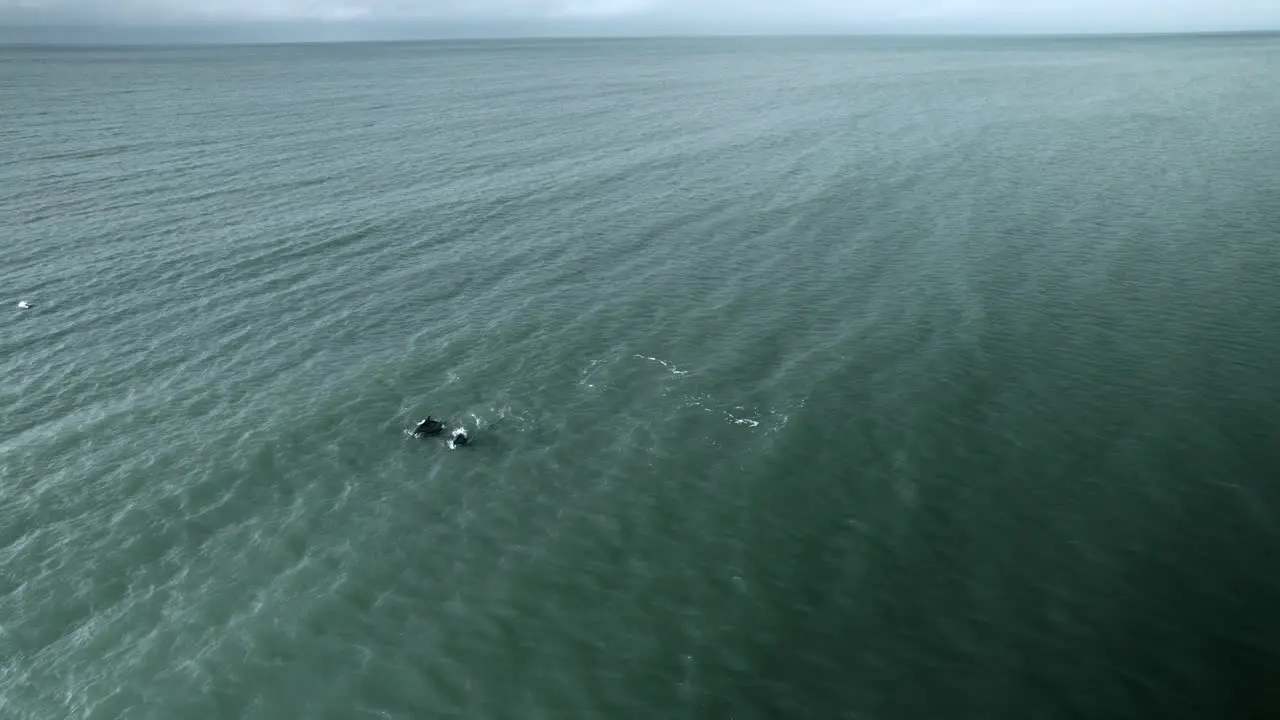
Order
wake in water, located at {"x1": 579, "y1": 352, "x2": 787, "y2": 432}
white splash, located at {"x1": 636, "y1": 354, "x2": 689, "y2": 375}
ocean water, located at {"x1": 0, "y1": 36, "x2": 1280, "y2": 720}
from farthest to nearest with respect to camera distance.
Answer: white splash, located at {"x1": 636, "y1": 354, "x2": 689, "y2": 375}, wake in water, located at {"x1": 579, "y1": 352, "x2": 787, "y2": 432}, ocean water, located at {"x1": 0, "y1": 36, "x2": 1280, "y2": 720}

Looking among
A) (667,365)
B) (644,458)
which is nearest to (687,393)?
(667,365)

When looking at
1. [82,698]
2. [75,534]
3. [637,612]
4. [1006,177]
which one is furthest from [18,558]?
[1006,177]

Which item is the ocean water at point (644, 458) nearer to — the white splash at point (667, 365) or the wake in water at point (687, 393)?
the white splash at point (667, 365)

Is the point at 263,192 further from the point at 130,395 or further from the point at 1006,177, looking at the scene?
the point at 1006,177

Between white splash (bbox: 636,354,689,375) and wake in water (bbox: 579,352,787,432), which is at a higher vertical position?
white splash (bbox: 636,354,689,375)

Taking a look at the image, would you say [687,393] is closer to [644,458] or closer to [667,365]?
[667,365]

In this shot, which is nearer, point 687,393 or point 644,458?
point 644,458

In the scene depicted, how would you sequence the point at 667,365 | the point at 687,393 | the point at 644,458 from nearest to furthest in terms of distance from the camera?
the point at 644,458, the point at 687,393, the point at 667,365

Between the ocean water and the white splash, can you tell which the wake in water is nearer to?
the white splash

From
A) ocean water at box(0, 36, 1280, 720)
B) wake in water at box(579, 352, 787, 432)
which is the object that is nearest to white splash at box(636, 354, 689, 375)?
wake in water at box(579, 352, 787, 432)
